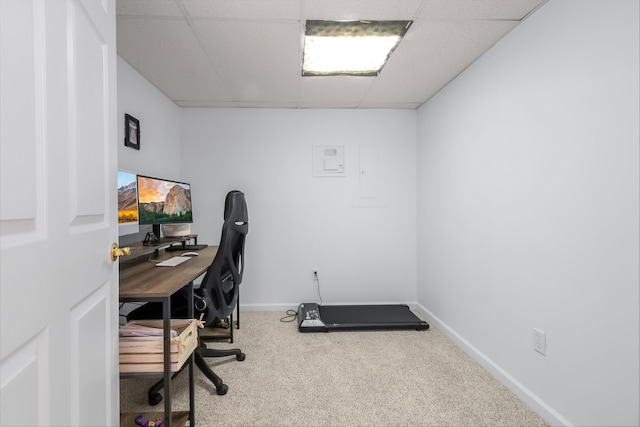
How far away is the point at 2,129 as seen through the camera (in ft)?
1.75

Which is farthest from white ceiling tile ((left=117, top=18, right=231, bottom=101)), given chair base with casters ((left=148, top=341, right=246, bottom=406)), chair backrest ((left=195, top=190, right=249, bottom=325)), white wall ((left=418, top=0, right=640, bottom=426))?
white wall ((left=418, top=0, right=640, bottom=426))

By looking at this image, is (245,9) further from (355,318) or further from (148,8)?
(355,318)

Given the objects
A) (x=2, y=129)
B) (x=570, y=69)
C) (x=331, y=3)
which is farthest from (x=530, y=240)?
(x=2, y=129)

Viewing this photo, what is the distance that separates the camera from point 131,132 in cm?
221

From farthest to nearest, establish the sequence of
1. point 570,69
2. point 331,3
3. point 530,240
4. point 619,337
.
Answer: point 530,240
point 331,3
point 570,69
point 619,337

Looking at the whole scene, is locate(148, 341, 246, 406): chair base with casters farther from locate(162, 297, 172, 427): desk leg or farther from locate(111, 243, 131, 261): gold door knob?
locate(111, 243, 131, 261): gold door knob

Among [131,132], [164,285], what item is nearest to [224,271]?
[164,285]

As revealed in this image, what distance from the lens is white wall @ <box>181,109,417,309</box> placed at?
3201 millimetres

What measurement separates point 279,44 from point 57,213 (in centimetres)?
176

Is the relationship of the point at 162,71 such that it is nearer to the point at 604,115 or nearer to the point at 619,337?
the point at 604,115

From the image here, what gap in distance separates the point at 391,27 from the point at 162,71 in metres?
1.84

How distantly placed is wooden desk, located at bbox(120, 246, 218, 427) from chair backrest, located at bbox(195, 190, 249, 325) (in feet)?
0.32

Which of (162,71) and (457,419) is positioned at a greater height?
(162,71)

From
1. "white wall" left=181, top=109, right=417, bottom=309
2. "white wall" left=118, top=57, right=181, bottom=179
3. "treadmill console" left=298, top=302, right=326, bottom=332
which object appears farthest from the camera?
"white wall" left=181, top=109, right=417, bottom=309
